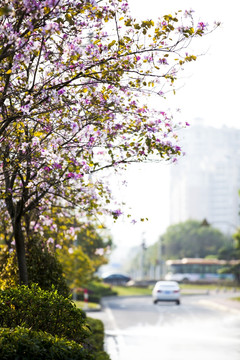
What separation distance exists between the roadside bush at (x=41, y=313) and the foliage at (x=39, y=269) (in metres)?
3.66

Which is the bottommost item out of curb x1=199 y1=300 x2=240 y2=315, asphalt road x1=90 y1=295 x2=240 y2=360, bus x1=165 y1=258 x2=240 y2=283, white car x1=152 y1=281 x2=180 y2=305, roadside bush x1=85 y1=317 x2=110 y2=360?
asphalt road x1=90 y1=295 x2=240 y2=360

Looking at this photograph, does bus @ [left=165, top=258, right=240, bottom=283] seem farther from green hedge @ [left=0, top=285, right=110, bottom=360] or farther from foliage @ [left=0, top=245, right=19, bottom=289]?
green hedge @ [left=0, top=285, right=110, bottom=360]

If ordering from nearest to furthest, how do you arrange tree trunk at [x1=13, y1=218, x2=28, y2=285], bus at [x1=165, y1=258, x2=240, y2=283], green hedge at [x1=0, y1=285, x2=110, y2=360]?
green hedge at [x1=0, y1=285, x2=110, y2=360], tree trunk at [x1=13, y1=218, x2=28, y2=285], bus at [x1=165, y1=258, x2=240, y2=283]

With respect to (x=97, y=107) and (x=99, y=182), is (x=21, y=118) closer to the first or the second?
(x=97, y=107)

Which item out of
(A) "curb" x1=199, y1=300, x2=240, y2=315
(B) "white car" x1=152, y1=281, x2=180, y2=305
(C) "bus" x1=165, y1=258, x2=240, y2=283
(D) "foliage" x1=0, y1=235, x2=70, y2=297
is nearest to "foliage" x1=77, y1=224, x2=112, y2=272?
(D) "foliage" x1=0, y1=235, x2=70, y2=297

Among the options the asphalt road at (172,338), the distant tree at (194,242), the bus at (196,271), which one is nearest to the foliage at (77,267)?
the asphalt road at (172,338)

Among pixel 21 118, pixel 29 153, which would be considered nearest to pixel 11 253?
pixel 29 153

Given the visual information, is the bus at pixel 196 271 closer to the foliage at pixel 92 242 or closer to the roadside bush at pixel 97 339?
the foliage at pixel 92 242

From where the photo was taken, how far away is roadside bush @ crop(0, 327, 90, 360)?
607 cm

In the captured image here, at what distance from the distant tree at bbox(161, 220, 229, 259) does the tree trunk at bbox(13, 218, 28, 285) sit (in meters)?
127

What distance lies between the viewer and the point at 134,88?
29.9 ft

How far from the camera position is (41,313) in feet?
24.2

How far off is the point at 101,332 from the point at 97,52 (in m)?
8.34

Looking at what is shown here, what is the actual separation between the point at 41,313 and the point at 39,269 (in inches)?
177
